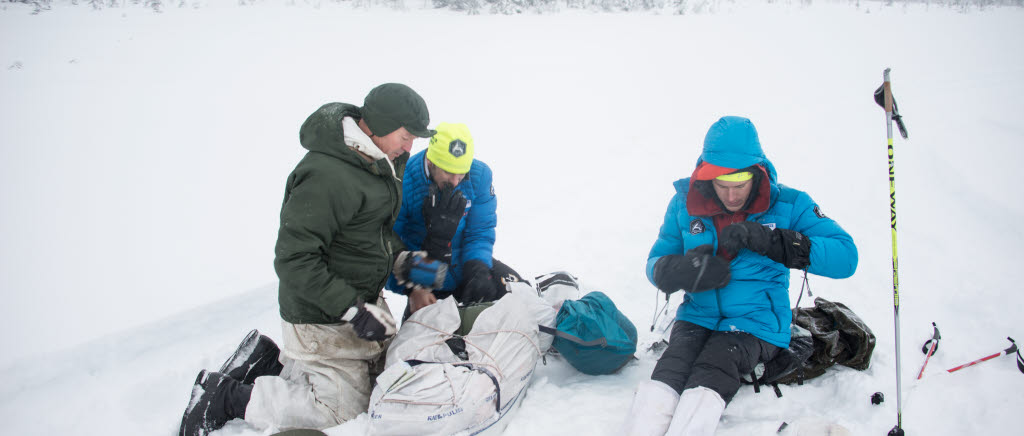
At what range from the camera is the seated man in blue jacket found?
2.99m

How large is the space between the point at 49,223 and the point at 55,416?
249cm

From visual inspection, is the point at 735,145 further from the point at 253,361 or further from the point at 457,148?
the point at 253,361

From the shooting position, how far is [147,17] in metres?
9.21

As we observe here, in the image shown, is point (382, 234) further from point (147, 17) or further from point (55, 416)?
point (147, 17)

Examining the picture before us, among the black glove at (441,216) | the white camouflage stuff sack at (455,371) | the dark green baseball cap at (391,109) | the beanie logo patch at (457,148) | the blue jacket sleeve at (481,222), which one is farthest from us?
the blue jacket sleeve at (481,222)

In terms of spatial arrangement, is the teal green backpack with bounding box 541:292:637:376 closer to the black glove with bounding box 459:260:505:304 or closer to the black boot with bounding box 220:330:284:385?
the black glove with bounding box 459:260:505:304

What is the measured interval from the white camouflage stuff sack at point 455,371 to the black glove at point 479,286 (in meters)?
0.32

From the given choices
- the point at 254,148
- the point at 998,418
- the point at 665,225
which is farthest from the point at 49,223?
the point at 998,418

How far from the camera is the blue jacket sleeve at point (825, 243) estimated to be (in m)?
2.43

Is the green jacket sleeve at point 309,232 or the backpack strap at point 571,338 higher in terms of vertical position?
the green jacket sleeve at point 309,232

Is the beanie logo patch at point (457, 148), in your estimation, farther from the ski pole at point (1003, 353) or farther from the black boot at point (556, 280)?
the ski pole at point (1003, 353)

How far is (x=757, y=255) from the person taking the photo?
2627mm

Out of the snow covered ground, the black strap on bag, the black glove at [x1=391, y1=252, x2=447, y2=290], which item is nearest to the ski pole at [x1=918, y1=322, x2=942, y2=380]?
the snow covered ground

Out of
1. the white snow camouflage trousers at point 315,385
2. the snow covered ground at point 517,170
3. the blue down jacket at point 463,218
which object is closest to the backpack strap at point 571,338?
the snow covered ground at point 517,170
